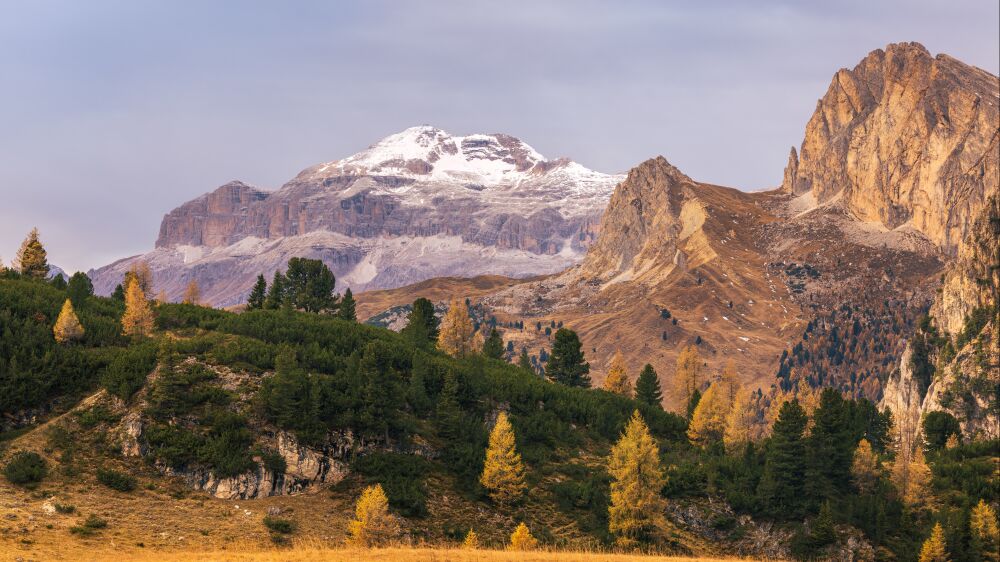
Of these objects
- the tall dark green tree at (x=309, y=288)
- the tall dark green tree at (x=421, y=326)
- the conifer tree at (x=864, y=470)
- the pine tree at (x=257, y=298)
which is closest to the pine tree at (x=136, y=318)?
the tall dark green tree at (x=421, y=326)

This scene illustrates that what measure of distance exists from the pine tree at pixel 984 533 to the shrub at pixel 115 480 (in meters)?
60.9

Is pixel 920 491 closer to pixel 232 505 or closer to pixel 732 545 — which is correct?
pixel 732 545

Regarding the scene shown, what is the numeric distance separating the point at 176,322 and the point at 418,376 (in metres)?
29.7

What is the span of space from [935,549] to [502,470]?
32.6 metres

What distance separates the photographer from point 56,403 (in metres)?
61.8

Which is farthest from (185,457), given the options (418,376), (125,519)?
(418,376)

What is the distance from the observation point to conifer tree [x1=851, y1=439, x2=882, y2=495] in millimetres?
73688

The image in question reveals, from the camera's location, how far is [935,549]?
5816cm

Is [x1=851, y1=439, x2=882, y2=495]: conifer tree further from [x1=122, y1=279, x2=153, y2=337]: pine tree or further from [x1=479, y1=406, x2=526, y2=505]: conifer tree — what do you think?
[x1=122, y1=279, x2=153, y2=337]: pine tree

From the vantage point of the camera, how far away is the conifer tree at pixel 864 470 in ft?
242

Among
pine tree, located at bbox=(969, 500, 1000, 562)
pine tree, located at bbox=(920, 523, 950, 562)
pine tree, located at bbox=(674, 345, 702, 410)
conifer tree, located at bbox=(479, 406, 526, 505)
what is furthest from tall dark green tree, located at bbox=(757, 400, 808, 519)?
pine tree, located at bbox=(674, 345, 702, 410)

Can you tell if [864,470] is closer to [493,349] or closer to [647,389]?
[647,389]

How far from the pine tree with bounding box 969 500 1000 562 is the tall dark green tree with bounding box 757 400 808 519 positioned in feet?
45.2

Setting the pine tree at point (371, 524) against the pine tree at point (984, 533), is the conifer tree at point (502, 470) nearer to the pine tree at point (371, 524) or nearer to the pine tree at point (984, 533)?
the pine tree at point (371, 524)
